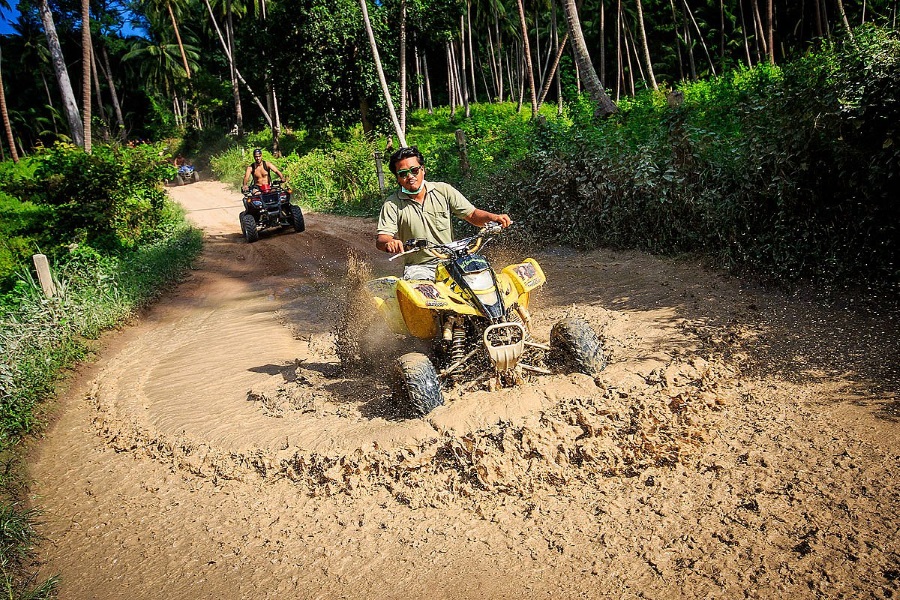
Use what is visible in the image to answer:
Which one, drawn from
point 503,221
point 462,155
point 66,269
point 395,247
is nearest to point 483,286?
point 503,221

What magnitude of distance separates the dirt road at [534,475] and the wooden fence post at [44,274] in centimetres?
285

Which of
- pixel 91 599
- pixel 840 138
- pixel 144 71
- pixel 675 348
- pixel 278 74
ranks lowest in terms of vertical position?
pixel 91 599

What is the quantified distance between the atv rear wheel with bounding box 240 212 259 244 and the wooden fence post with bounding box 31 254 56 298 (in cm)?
565

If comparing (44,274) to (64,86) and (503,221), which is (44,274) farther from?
(64,86)

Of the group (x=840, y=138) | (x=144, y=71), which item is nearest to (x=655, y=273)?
(x=840, y=138)

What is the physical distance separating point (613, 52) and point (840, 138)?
40869mm

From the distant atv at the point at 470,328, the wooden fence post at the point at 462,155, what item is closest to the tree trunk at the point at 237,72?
the wooden fence post at the point at 462,155

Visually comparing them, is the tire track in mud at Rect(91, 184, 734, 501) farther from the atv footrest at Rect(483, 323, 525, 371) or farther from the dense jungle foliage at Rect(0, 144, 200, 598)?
the dense jungle foliage at Rect(0, 144, 200, 598)

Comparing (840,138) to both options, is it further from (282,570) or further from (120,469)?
(120,469)

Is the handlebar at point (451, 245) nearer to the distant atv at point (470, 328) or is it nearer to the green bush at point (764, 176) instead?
the distant atv at point (470, 328)

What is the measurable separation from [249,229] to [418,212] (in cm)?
955

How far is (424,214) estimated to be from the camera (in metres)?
5.31

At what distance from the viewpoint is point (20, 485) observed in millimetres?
4887

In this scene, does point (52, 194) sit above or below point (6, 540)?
above
